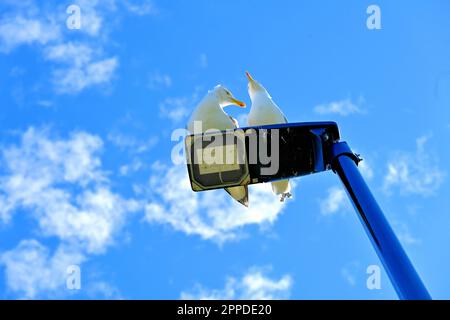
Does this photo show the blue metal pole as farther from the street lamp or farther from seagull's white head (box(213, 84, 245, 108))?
seagull's white head (box(213, 84, 245, 108))

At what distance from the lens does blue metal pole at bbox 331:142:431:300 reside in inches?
106

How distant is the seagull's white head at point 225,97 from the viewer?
645cm

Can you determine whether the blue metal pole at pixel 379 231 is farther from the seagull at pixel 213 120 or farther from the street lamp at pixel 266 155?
the seagull at pixel 213 120

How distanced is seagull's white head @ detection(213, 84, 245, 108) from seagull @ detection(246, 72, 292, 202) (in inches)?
14.0

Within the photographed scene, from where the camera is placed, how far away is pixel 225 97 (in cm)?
670

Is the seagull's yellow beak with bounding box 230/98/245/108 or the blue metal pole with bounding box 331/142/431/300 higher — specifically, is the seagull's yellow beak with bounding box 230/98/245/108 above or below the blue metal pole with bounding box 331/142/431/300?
above

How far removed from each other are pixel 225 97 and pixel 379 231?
3892 millimetres

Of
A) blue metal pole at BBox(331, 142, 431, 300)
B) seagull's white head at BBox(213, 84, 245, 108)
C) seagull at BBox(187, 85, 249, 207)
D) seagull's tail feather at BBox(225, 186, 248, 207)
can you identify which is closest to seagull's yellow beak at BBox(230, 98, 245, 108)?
seagull's white head at BBox(213, 84, 245, 108)

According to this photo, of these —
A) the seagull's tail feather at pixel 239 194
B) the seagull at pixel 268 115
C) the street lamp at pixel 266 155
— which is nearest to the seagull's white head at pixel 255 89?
the seagull at pixel 268 115

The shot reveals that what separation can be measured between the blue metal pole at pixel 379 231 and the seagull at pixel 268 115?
148 centimetres
